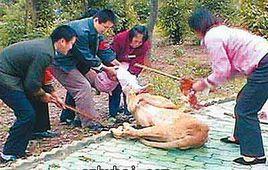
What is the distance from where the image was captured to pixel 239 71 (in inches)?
200

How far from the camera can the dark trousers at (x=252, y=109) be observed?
4953mm

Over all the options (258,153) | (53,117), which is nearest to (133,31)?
(53,117)

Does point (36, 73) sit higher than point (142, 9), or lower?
higher

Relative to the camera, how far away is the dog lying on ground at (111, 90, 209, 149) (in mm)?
5402

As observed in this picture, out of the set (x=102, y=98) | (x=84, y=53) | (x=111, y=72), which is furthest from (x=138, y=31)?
(x=102, y=98)

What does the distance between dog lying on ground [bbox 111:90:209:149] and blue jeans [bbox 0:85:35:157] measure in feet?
3.08

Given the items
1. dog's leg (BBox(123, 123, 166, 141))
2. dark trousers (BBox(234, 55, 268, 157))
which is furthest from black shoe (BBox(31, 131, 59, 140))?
dark trousers (BBox(234, 55, 268, 157))

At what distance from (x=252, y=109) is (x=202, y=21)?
912 millimetres

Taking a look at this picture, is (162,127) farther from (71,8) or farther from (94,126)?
(71,8)

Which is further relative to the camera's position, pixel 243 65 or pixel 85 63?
pixel 85 63

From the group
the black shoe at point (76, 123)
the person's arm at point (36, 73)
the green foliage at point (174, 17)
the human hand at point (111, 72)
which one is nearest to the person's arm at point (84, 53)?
the human hand at point (111, 72)

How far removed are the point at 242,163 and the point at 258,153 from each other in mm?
174

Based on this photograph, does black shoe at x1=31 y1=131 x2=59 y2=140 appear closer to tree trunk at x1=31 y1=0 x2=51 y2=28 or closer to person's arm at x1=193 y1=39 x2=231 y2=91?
person's arm at x1=193 y1=39 x2=231 y2=91

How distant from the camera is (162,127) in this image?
5.52 metres
